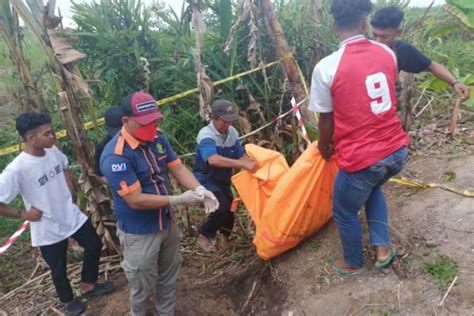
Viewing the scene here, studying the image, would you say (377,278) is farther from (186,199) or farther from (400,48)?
(400,48)

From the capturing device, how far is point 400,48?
314cm

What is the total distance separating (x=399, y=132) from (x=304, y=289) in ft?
4.01

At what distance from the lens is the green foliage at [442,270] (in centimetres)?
242

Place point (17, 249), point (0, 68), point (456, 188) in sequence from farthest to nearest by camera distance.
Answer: point (0, 68), point (17, 249), point (456, 188)

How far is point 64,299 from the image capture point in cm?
332

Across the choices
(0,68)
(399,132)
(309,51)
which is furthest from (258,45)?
(0,68)

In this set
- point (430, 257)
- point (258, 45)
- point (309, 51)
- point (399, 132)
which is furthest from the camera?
point (309, 51)

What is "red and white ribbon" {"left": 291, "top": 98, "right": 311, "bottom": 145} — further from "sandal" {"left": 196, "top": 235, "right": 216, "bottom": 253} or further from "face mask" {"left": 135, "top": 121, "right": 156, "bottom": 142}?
"face mask" {"left": 135, "top": 121, "right": 156, "bottom": 142}

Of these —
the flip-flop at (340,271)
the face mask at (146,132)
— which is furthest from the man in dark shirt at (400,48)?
the face mask at (146,132)

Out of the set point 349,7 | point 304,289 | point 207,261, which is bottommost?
point 207,261

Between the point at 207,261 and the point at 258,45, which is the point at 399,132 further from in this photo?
the point at 258,45

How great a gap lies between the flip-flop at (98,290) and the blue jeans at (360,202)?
2.02m

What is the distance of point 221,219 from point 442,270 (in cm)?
189

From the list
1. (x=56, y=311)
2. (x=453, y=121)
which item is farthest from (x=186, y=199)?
(x=453, y=121)
